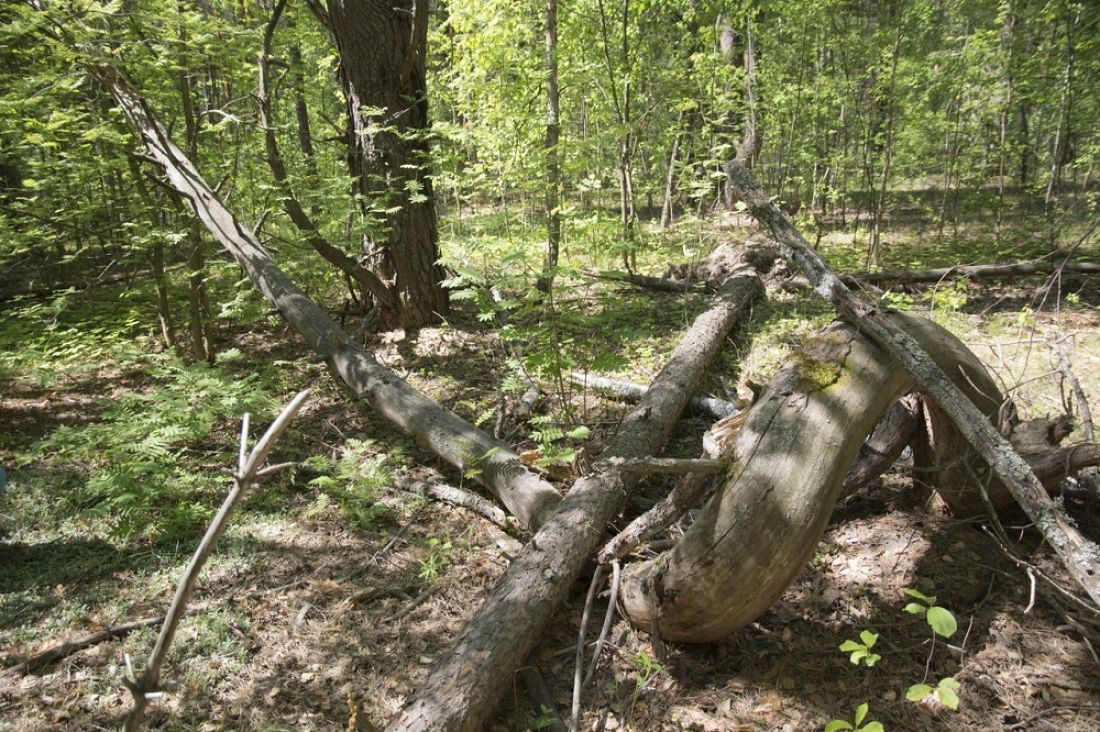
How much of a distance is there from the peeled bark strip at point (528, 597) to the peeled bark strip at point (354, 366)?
318 millimetres

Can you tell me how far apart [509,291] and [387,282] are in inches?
84.1

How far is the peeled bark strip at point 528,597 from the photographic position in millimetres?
2359

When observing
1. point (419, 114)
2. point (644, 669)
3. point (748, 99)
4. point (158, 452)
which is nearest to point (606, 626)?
point (644, 669)

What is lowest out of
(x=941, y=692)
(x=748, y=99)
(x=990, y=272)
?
(x=941, y=692)

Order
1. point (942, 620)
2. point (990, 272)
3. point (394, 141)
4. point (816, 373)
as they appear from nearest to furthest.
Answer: point (942, 620), point (816, 373), point (394, 141), point (990, 272)

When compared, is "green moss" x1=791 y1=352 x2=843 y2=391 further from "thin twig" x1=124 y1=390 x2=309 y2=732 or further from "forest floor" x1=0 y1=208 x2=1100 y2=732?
"thin twig" x1=124 y1=390 x2=309 y2=732

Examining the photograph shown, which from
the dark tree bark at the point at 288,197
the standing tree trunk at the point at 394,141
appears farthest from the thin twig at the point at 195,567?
the dark tree bark at the point at 288,197

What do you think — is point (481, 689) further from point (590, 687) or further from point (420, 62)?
point (420, 62)

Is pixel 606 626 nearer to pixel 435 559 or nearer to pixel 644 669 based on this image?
pixel 644 669

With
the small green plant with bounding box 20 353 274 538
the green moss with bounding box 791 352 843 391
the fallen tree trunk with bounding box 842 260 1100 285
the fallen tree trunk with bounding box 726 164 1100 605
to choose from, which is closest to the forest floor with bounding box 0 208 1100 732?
the small green plant with bounding box 20 353 274 538

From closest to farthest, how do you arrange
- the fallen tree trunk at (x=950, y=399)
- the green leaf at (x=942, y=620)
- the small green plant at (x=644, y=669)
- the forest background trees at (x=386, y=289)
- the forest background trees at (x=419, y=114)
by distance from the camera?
the green leaf at (x=942, y=620), the fallen tree trunk at (x=950, y=399), the small green plant at (x=644, y=669), the forest background trees at (x=386, y=289), the forest background trees at (x=419, y=114)

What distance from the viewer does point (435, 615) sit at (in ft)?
10.6

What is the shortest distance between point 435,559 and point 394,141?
17.3 ft

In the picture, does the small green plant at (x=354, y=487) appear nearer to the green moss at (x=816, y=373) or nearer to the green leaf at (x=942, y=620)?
the green moss at (x=816, y=373)
